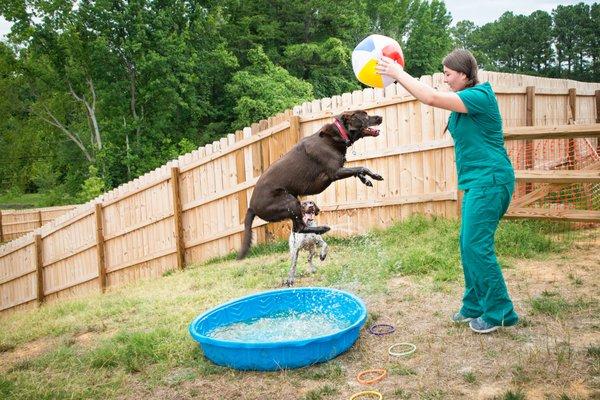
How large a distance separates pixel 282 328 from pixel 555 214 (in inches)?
145

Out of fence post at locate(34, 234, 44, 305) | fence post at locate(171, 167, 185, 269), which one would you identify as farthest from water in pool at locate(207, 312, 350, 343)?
fence post at locate(34, 234, 44, 305)

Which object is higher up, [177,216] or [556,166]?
[556,166]

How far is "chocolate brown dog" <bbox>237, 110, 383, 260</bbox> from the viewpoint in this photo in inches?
148

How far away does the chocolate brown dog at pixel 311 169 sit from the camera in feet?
12.4

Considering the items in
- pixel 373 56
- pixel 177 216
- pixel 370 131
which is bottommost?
pixel 177 216

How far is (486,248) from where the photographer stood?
3227 mm

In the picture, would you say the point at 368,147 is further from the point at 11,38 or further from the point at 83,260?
the point at 11,38

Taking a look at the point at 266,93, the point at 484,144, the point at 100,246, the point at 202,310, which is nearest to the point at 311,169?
the point at 484,144

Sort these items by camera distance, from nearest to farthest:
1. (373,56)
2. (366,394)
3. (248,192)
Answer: (366,394), (373,56), (248,192)

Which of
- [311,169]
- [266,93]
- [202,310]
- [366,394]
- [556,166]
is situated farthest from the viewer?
[266,93]

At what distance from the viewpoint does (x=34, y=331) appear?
532 centimetres

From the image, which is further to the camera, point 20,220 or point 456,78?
point 20,220

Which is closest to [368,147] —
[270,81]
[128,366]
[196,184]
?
[196,184]

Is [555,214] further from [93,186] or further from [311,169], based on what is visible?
[93,186]
